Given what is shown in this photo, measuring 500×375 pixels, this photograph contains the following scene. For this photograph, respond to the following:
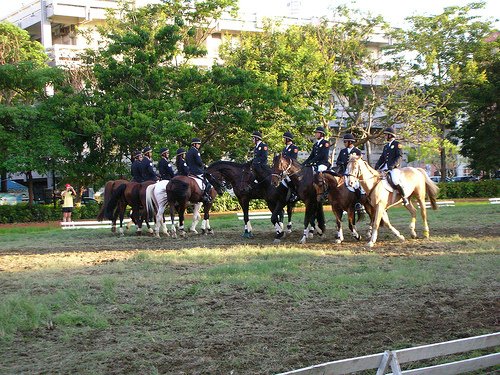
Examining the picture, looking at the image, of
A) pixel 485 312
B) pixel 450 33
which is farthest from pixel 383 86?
pixel 485 312

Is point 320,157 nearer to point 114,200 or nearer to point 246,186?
point 246,186

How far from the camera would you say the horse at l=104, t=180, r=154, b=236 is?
1988cm

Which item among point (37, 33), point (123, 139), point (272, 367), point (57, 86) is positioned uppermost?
point (37, 33)

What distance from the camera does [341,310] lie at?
8.86 m

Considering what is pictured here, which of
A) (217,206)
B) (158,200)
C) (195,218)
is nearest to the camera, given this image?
(158,200)

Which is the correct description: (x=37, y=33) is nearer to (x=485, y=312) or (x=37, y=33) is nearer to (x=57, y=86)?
(x=57, y=86)

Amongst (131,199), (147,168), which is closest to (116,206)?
(131,199)

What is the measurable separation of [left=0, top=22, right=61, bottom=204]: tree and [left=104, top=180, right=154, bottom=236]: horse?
10.9 m

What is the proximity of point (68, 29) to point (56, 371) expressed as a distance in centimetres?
5067

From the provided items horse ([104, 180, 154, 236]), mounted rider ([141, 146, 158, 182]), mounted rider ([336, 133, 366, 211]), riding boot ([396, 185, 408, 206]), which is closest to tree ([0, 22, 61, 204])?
horse ([104, 180, 154, 236])

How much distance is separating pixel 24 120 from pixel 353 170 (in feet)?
68.8

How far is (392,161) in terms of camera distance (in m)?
16.3

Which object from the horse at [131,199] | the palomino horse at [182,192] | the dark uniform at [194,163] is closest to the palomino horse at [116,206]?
the horse at [131,199]

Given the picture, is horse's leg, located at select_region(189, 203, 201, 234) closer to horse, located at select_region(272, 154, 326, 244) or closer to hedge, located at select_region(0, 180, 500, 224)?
hedge, located at select_region(0, 180, 500, 224)
